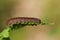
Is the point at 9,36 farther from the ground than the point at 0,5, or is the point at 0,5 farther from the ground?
the point at 0,5

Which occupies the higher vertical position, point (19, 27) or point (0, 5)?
point (0, 5)

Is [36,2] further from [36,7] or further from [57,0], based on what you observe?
[57,0]

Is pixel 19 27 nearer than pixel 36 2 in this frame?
Yes

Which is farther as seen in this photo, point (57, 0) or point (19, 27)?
point (57, 0)

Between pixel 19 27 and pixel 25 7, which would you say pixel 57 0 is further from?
pixel 19 27

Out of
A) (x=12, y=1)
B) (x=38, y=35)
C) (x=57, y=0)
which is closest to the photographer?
(x=38, y=35)

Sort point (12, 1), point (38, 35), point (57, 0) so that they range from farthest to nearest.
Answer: point (12, 1) < point (57, 0) < point (38, 35)

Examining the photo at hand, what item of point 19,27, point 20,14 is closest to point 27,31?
point 19,27

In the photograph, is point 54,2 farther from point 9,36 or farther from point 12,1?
point 9,36

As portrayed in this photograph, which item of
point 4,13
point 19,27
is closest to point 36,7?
point 4,13
